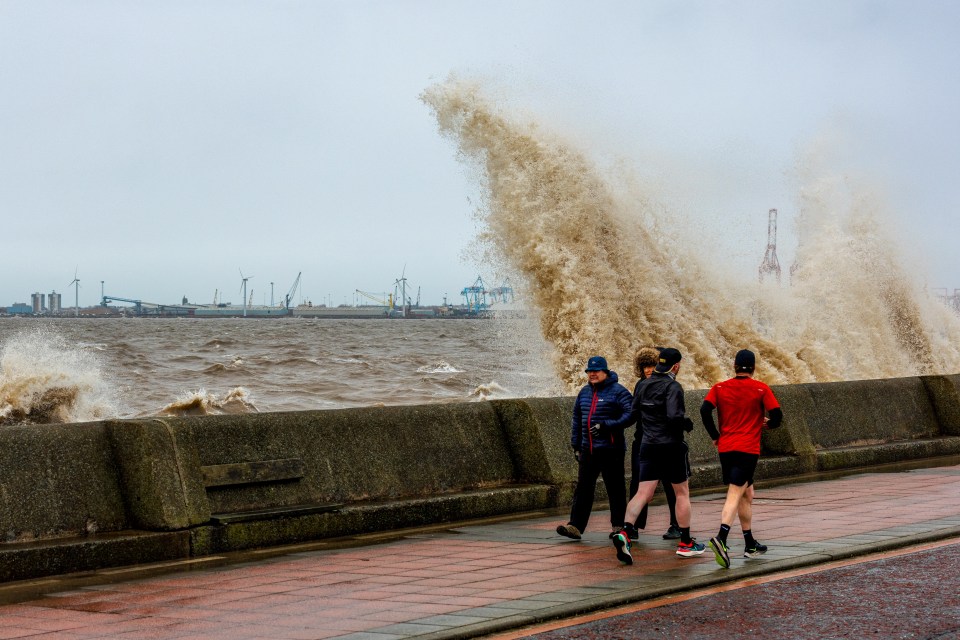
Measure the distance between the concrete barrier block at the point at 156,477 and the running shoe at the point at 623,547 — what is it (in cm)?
268

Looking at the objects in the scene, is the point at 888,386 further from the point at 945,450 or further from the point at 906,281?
the point at 906,281

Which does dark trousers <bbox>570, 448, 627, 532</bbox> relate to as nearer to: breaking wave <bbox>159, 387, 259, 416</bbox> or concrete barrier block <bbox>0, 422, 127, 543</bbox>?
concrete barrier block <bbox>0, 422, 127, 543</bbox>

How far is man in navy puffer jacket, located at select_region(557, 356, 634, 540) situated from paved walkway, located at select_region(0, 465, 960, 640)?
23 centimetres

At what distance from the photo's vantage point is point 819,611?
6.02 m

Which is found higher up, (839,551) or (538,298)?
(538,298)

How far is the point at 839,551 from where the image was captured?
7.69 meters

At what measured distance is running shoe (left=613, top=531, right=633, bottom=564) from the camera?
7.49m

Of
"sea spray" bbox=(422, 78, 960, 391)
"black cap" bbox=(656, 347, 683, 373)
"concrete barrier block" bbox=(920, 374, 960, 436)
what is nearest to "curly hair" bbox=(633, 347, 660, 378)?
"black cap" bbox=(656, 347, 683, 373)

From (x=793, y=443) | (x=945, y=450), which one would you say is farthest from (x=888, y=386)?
(x=793, y=443)

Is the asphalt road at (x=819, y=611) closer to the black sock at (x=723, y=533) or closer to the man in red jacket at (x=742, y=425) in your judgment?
the black sock at (x=723, y=533)

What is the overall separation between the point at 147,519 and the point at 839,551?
14.5 feet

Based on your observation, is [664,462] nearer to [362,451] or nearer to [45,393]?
[362,451]

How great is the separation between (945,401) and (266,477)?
9.95m

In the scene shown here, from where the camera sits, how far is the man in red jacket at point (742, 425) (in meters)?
7.92
